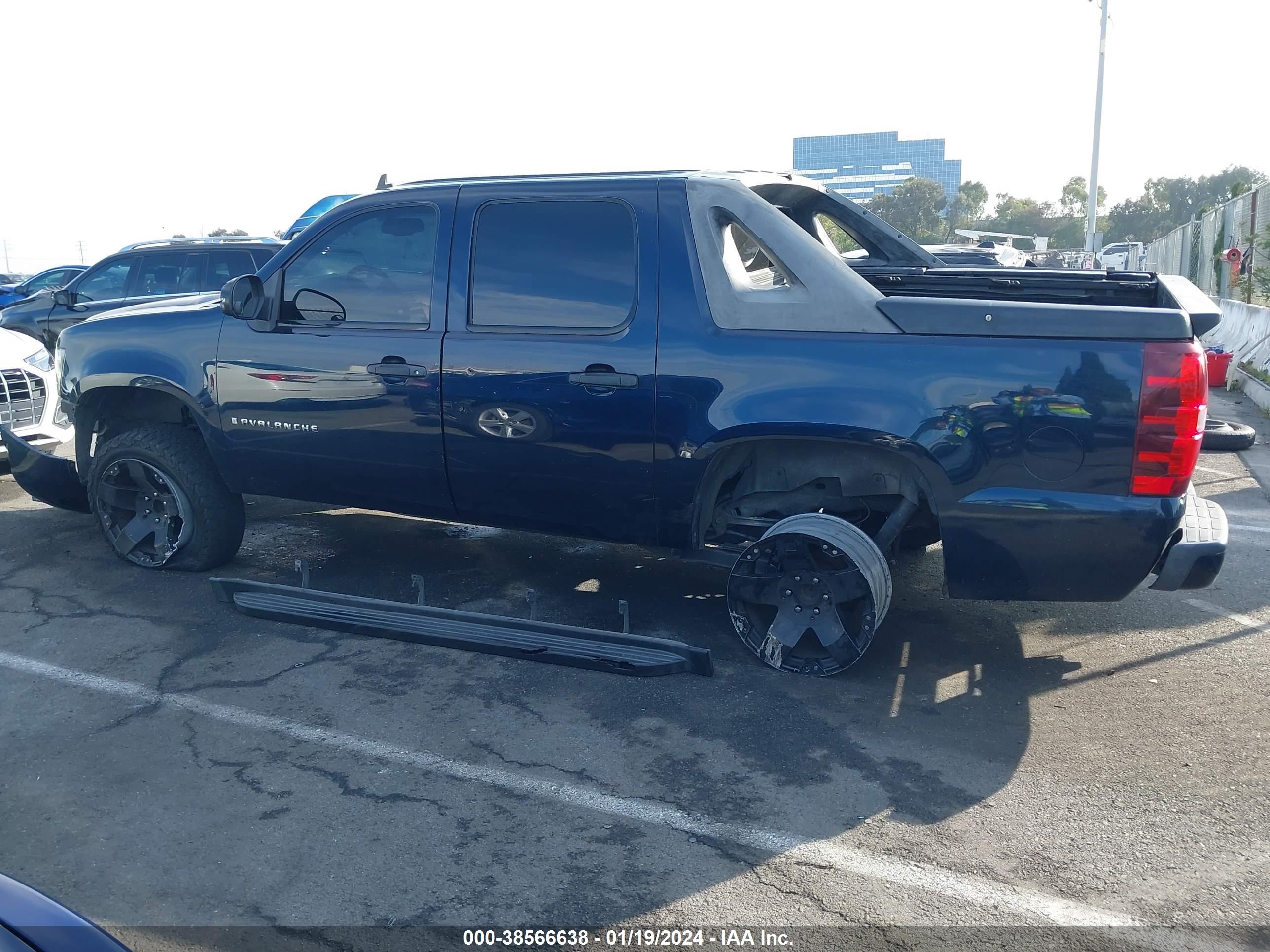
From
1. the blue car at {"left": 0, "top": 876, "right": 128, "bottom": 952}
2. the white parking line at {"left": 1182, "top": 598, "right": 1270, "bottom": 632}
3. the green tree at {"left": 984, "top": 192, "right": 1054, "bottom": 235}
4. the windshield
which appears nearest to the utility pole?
the windshield

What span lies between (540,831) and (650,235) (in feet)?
8.11

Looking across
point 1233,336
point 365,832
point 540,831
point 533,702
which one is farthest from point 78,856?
point 1233,336

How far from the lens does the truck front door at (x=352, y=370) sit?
4.97 meters

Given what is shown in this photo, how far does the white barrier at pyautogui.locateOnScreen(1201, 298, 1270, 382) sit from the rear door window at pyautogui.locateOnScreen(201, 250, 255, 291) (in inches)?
421

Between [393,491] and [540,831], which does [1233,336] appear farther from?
[540,831]

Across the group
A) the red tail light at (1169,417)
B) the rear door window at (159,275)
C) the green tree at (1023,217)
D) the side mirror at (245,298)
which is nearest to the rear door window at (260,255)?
the rear door window at (159,275)

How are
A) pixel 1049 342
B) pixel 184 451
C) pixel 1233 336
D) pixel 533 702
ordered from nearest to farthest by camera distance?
pixel 1049 342 → pixel 533 702 → pixel 184 451 → pixel 1233 336

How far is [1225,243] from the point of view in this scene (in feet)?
65.7

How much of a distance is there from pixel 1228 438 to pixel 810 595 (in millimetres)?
6344

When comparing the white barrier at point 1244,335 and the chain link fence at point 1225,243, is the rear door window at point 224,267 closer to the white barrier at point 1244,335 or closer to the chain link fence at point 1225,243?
the white barrier at point 1244,335

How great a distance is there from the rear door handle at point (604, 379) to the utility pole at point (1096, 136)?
3356 centimetres

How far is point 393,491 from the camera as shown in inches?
205

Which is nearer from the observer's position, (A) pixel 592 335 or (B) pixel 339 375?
(A) pixel 592 335

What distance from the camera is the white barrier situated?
13445 mm
